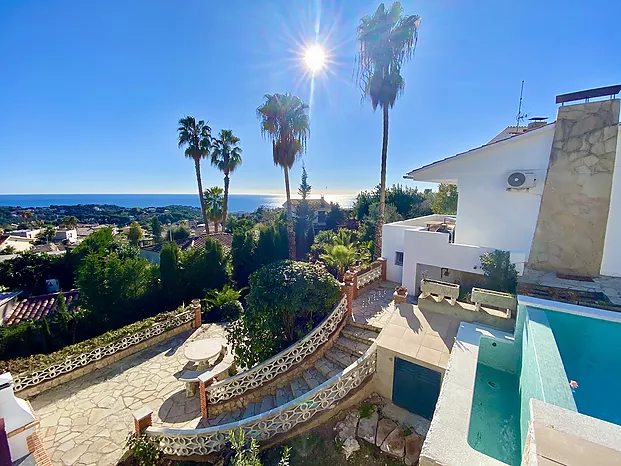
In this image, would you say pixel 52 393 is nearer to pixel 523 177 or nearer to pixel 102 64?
pixel 102 64

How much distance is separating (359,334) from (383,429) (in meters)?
2.59

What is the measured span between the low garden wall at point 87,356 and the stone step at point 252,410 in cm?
624

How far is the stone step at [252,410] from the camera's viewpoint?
20.8 feet

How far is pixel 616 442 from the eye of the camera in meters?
2.09

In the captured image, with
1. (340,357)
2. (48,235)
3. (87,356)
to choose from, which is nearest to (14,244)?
(48,235)

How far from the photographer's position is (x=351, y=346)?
716 centimetres

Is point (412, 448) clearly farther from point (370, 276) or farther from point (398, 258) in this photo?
point (398, 258)

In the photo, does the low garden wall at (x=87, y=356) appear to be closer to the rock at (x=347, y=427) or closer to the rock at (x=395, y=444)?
the rock at (x=347, y=427)

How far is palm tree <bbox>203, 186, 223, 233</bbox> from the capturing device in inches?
1005

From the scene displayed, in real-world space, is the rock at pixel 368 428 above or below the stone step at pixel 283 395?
above

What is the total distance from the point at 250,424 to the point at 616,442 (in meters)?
5.50

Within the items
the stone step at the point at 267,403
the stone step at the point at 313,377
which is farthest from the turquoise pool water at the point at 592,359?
the stone step at the point at 267,403

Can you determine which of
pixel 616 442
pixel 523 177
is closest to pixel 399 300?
pixel 523 177

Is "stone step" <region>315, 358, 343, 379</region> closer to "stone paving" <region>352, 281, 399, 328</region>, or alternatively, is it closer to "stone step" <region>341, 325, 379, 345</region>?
"stone step" <region>341, 325, 379, 345</region>
